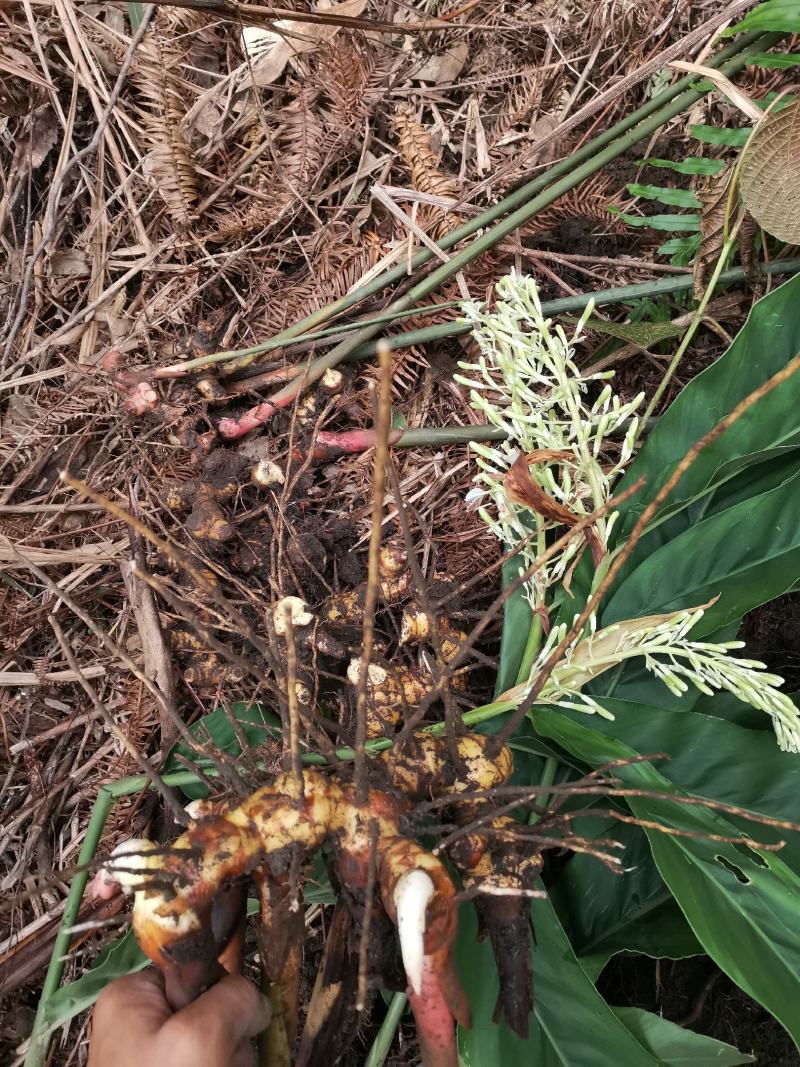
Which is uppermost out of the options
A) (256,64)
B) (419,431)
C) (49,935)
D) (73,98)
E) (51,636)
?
(256,64)

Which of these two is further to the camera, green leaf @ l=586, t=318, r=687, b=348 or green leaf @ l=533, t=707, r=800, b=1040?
green leaf @ l=586, t=318, r=687, b=348

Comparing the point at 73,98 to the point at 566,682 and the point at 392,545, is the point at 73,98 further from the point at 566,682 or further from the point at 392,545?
the point at 566,682

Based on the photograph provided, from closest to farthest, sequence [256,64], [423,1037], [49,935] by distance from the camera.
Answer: [423,1037], [49,935], [256,64]

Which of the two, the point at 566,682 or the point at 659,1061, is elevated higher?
the point at 566,682

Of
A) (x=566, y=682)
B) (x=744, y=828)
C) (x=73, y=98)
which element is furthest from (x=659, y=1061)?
(x=73, y=98)

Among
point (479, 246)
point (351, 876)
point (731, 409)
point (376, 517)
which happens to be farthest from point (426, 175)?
point (351, 876)

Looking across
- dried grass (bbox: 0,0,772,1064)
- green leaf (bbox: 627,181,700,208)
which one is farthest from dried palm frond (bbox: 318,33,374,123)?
green leaf (bbox: 627,181,700,208)

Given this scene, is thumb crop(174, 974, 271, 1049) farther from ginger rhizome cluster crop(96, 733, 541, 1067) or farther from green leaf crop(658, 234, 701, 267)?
green leaf crop(658, 234, 701, 267)
